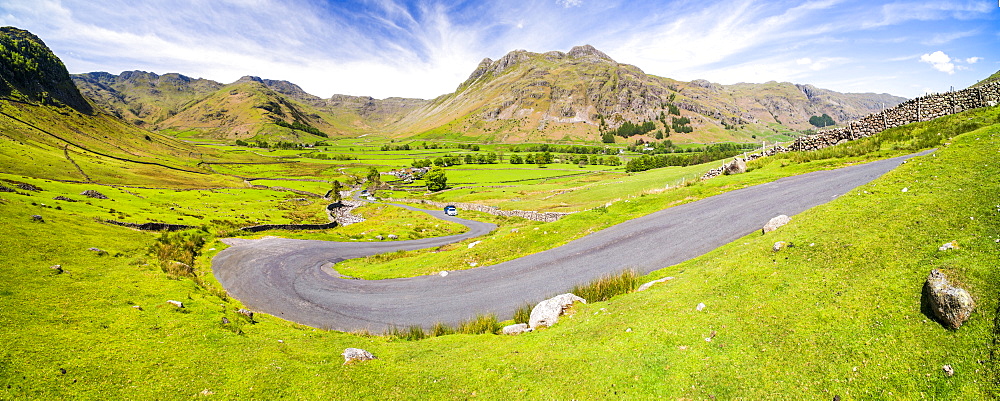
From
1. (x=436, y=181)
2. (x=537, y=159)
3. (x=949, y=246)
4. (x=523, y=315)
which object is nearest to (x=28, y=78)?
(x=436, y=181)

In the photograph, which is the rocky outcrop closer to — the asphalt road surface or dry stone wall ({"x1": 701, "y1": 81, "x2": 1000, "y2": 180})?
the asphalt road surface

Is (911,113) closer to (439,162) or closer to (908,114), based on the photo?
(908,114)

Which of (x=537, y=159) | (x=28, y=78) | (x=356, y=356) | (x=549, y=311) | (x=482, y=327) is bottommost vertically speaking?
(x=482, y=327)

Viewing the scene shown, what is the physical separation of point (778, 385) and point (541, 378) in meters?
4.84

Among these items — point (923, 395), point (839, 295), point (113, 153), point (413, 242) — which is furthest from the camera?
point (113, 153)

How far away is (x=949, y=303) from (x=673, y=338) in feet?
16.2

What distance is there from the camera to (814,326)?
325 inches

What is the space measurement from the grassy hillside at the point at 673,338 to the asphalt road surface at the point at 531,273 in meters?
5.00

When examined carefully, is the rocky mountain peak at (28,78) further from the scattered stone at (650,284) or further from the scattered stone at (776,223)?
the scattered stone at (776,223)

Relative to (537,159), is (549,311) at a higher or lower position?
lower

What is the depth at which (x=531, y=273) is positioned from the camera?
2244 cm

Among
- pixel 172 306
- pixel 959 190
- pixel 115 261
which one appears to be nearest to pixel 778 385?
pixel 959 190

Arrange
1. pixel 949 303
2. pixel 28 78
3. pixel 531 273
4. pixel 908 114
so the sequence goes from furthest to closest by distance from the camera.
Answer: pixel 28 78, pixel 908 114, pixel 531 273, pixel 949 303

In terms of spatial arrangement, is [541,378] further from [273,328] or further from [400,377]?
[273,328]
